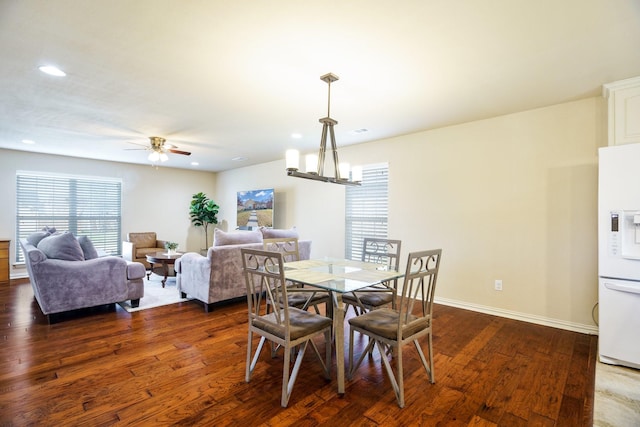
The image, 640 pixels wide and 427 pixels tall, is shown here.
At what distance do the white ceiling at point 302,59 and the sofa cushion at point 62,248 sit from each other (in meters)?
1.52

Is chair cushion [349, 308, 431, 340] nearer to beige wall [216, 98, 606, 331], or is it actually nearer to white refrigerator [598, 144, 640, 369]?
white refrigerator [598, 144, 640, 369]

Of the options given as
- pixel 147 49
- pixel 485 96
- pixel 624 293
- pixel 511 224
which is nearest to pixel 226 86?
pixel 147 49

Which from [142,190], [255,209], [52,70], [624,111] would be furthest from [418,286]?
[142,190]

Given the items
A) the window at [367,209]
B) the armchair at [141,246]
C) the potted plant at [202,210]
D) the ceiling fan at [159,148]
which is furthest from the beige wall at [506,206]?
the potted plant at [202,210]

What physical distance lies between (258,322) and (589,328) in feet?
11.0

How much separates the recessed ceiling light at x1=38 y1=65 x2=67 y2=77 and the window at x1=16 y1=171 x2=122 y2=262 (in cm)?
461

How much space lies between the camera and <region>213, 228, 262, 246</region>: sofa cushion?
4027 millimetres

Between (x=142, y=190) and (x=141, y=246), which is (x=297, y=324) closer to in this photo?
(x=141, y=246)

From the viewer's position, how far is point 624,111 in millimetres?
2664

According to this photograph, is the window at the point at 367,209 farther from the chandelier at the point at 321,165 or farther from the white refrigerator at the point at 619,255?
the white refrigerator at the point at 619,255

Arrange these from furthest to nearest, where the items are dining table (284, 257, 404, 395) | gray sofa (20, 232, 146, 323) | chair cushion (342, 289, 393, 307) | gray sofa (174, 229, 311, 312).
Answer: gray sofa (174, 229, 311, 312)
gray sofa (20, 232, 146, 323)
chair cushion (342, 289, 393, 307)
dining table (284, 257, 404, 395)

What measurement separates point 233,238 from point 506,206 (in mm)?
3502

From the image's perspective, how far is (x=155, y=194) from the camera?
24.2 ft

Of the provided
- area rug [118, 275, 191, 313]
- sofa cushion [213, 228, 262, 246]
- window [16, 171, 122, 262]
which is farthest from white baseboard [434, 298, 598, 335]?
window [16, 171, 122, 262]
